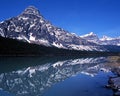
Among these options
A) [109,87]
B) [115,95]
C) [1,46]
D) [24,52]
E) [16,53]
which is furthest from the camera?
[24,52]

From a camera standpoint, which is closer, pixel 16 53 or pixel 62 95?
pixel 62 95

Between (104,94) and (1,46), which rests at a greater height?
(1,46)

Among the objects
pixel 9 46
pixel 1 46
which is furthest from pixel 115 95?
pixel 9 46

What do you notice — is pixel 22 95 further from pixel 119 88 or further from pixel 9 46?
pixel 9 46

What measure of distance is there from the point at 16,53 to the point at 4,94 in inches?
5663

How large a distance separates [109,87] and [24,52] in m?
158

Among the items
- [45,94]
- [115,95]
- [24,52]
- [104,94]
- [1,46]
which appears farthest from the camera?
[24,52]

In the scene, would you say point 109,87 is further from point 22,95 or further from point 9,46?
point 9,46

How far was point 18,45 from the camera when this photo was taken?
653 ft

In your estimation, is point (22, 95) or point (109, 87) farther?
point (109, 87)

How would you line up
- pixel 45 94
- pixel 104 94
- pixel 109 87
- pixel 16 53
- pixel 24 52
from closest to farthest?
pixel 104 94 → pixel 45 94 → pixel 109 87 → pixel 16 53 → pixel 24 52

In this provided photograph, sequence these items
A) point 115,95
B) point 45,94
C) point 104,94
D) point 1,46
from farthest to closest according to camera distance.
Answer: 1. point 1,46
2. point 45,94
3. point 104,94
4. point 115,95

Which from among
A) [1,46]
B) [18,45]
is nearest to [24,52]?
[18,45]

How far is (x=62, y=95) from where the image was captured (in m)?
36.0
